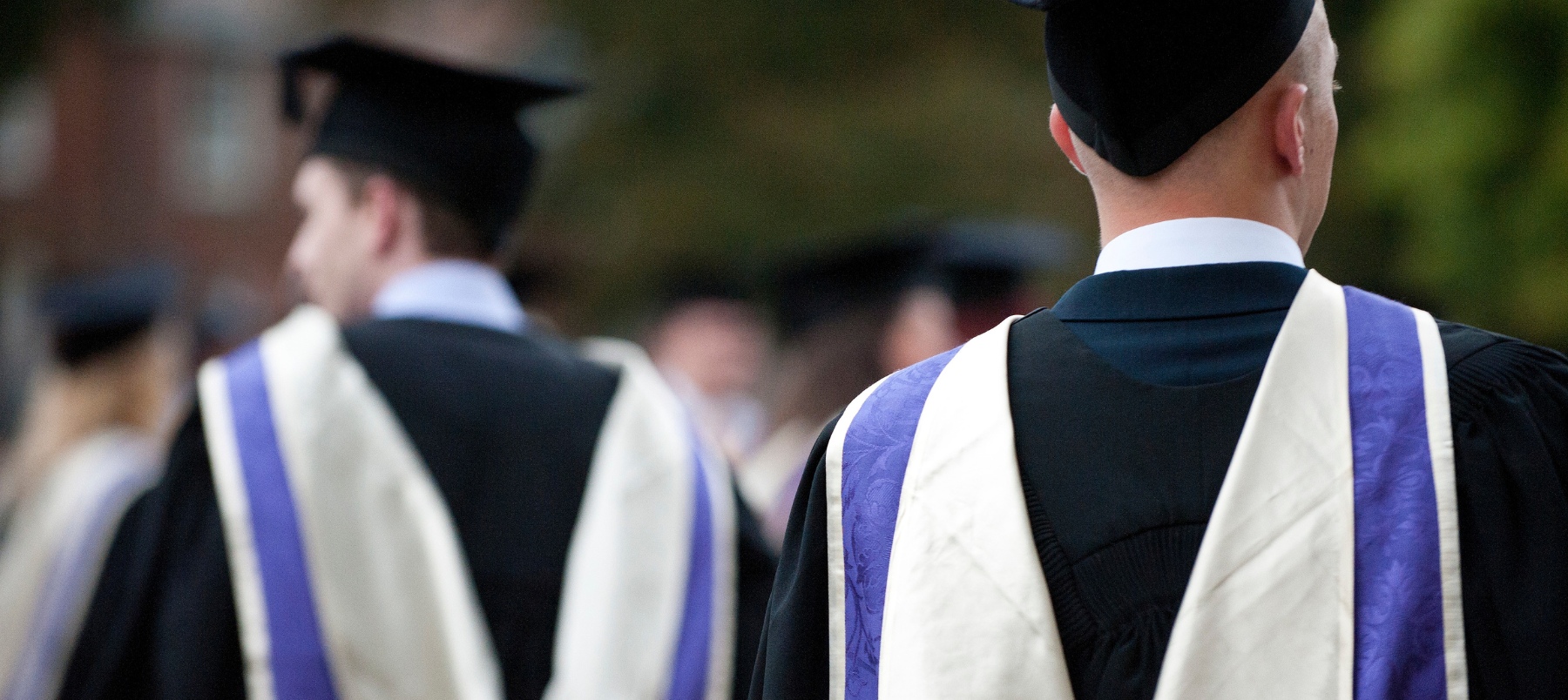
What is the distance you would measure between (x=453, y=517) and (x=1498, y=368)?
1.97 meters

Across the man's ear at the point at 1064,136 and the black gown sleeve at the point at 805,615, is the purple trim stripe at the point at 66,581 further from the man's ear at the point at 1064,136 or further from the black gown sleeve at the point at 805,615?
the man's ear at the point at 1064,136

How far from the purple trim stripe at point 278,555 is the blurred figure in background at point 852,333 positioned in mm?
2289

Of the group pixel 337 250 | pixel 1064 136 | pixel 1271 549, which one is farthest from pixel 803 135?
pixel 1271 549

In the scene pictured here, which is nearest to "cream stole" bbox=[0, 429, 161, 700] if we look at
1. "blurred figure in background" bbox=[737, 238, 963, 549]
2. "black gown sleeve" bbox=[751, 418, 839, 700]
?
"blurred figure in background" bbox=[737, 238, 963, 549]

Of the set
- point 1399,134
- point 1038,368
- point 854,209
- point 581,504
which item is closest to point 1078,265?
point 854,209

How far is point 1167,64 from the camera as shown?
1.69 m

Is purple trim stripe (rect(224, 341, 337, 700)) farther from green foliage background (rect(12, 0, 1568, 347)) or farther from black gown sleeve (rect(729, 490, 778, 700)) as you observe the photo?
green foliage background (rect(12, 0, 1568, 347))

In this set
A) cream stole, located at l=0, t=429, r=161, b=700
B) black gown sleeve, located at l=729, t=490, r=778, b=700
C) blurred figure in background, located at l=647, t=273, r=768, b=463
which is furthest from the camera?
blurred figure in background, located at l=647, t=273, r=768, b=463

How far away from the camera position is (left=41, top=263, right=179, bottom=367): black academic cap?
5285 mm

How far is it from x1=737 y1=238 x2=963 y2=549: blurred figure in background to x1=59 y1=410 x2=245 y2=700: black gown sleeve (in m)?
2.34

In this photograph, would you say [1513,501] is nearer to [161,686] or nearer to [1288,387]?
[1288,387]

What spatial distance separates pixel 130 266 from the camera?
5.96m

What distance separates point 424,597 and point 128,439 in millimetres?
2478

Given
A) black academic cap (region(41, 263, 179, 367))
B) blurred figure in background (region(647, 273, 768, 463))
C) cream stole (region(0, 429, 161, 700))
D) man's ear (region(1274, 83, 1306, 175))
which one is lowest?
blurred figure in background (region(647, 273, 768, 463))
